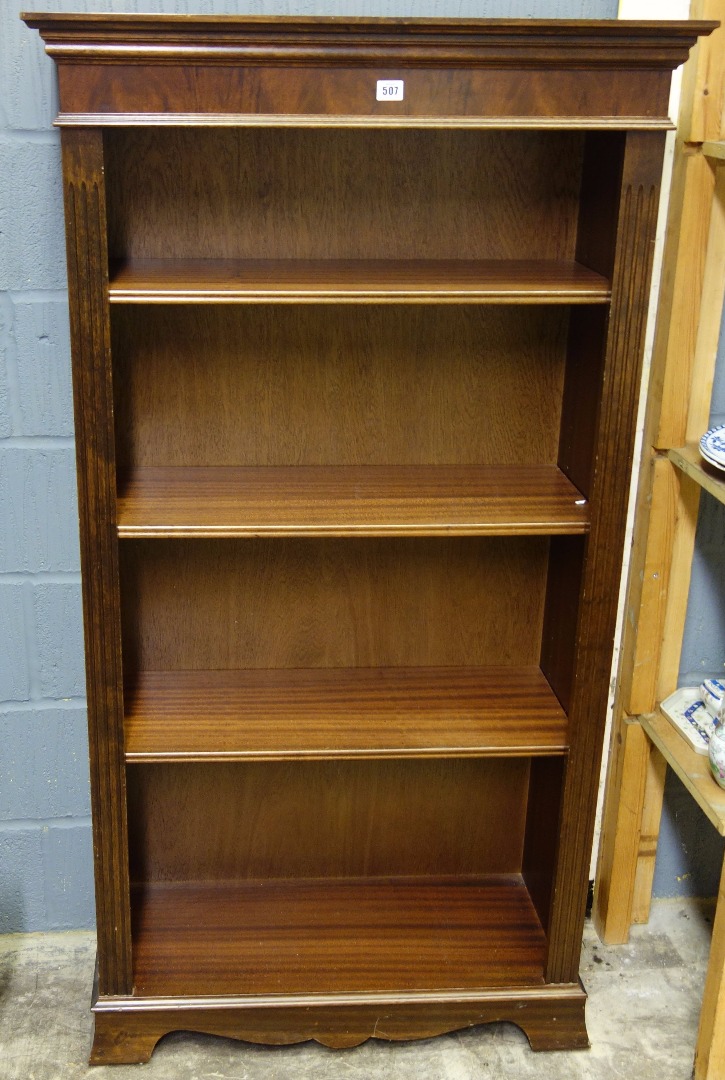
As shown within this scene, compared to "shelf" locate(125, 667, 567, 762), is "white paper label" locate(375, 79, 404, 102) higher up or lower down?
higher up

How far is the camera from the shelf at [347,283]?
1712 millimetres

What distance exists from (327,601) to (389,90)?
915 mm

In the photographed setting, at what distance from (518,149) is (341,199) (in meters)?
0.30

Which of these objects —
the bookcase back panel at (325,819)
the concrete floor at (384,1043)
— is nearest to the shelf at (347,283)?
the bookcase back panel at (325,819)

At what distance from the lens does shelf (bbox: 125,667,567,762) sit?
77.6 inches

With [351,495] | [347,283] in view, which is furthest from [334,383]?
[347,283]

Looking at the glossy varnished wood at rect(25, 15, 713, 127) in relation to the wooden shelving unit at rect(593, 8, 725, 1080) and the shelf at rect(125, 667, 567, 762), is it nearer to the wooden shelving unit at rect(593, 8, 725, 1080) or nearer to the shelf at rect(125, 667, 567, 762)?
the wooden shelving unit at rect(593, 8, 725, 1080)

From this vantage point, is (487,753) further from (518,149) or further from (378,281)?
(518,149)

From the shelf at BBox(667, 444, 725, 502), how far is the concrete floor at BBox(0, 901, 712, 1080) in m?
0.98

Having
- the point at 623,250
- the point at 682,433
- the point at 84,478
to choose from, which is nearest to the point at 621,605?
the point at 682,433

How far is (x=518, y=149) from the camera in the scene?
6.44 ft

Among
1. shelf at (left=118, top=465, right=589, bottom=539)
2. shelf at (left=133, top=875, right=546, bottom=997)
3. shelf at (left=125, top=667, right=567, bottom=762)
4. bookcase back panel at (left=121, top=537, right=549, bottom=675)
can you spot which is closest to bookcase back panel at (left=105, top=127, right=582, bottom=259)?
shelf at (left=118, top=465, right=589, bottom=539)

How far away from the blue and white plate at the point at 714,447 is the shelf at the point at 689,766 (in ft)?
1.73

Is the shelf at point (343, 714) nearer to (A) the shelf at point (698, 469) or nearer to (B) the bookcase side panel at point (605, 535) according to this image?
(B) the bookcase side panel at point (605, 535)
